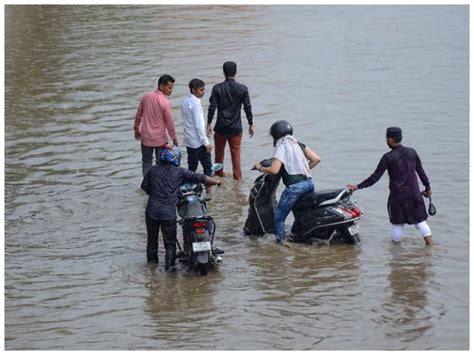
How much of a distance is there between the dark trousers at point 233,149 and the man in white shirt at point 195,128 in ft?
1.45

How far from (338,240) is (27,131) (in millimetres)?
7792

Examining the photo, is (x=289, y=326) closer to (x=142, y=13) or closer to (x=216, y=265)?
(x=216, y=265)

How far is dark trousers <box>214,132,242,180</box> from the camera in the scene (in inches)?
575

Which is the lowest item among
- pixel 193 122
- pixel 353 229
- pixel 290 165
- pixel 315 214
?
pixel 353 229

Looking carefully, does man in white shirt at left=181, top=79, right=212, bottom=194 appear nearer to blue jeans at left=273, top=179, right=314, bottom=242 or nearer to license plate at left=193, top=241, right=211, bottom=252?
blue jeans at left=273, top=179, right=314, bottom=242

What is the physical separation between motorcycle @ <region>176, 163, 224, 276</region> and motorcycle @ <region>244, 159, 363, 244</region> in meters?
1.06

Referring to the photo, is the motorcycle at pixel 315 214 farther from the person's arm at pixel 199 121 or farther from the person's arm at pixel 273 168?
the person's arm at pixel 199 121

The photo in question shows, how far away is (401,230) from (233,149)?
352cm

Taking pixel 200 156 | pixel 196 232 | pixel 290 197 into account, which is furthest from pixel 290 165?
pixel 200 156

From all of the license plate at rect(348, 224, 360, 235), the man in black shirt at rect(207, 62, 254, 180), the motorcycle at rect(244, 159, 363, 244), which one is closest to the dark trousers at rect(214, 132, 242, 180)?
the man in black shirt at rect(207, 62, 254, 180)

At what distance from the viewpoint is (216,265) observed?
11086 mm

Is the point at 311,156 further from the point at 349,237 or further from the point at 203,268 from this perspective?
the point at 203,268

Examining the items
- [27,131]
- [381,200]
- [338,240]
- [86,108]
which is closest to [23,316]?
[338,240]

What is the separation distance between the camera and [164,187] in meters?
10.9
